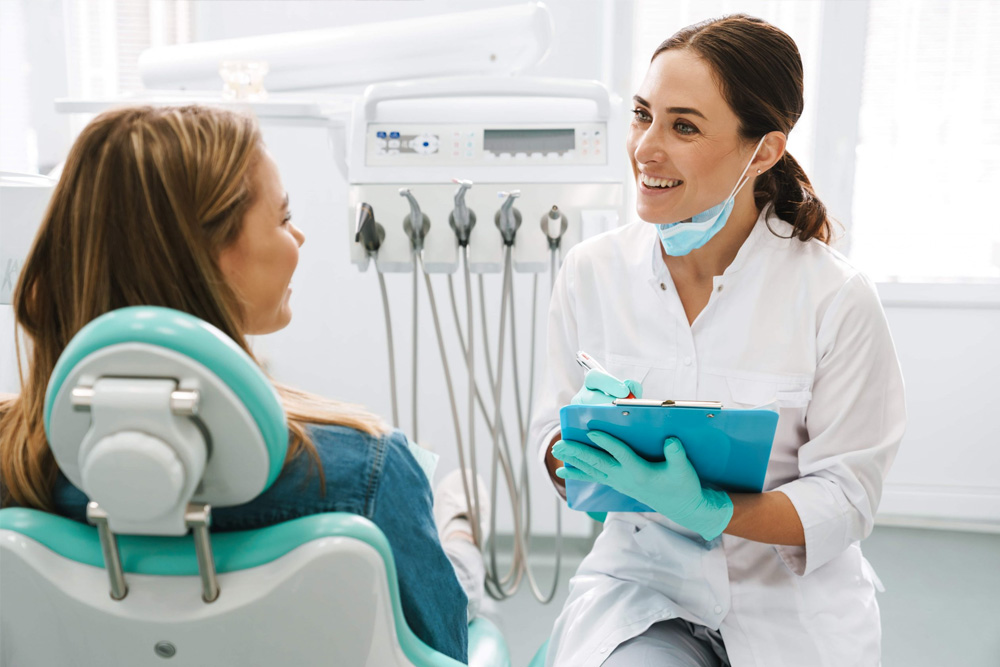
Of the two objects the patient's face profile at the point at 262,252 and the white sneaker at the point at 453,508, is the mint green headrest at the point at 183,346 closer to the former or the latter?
the patient's face profile at the point at 262,252

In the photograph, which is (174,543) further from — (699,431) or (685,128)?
(685,128)

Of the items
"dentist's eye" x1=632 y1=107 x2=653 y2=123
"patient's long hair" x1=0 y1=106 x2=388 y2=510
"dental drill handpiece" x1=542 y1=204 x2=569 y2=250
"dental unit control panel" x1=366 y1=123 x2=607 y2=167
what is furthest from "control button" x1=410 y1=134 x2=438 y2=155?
"patient's long hair" x1=0 y1=106 x2=388 y2=510

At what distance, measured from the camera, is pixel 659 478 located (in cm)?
104

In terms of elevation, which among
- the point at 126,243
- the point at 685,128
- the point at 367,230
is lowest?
the point at 367,230

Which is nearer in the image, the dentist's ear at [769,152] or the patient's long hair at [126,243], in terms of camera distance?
the patient's long hair at [126,243]

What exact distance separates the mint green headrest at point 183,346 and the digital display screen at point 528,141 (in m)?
1.19

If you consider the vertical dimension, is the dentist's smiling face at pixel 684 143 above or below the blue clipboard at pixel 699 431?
above

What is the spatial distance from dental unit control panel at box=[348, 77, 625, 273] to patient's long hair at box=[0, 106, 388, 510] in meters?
0.90

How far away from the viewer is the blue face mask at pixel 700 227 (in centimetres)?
126

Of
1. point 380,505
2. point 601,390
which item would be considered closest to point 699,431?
point 601,390

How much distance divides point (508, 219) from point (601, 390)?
2.20 feet

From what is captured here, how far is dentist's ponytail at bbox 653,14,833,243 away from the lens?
1.19 meters

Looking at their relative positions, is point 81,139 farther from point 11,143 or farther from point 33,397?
point 11,143

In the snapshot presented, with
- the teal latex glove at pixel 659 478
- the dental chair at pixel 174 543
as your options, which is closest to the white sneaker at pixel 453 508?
the teal latex glove at pixel 659 478
